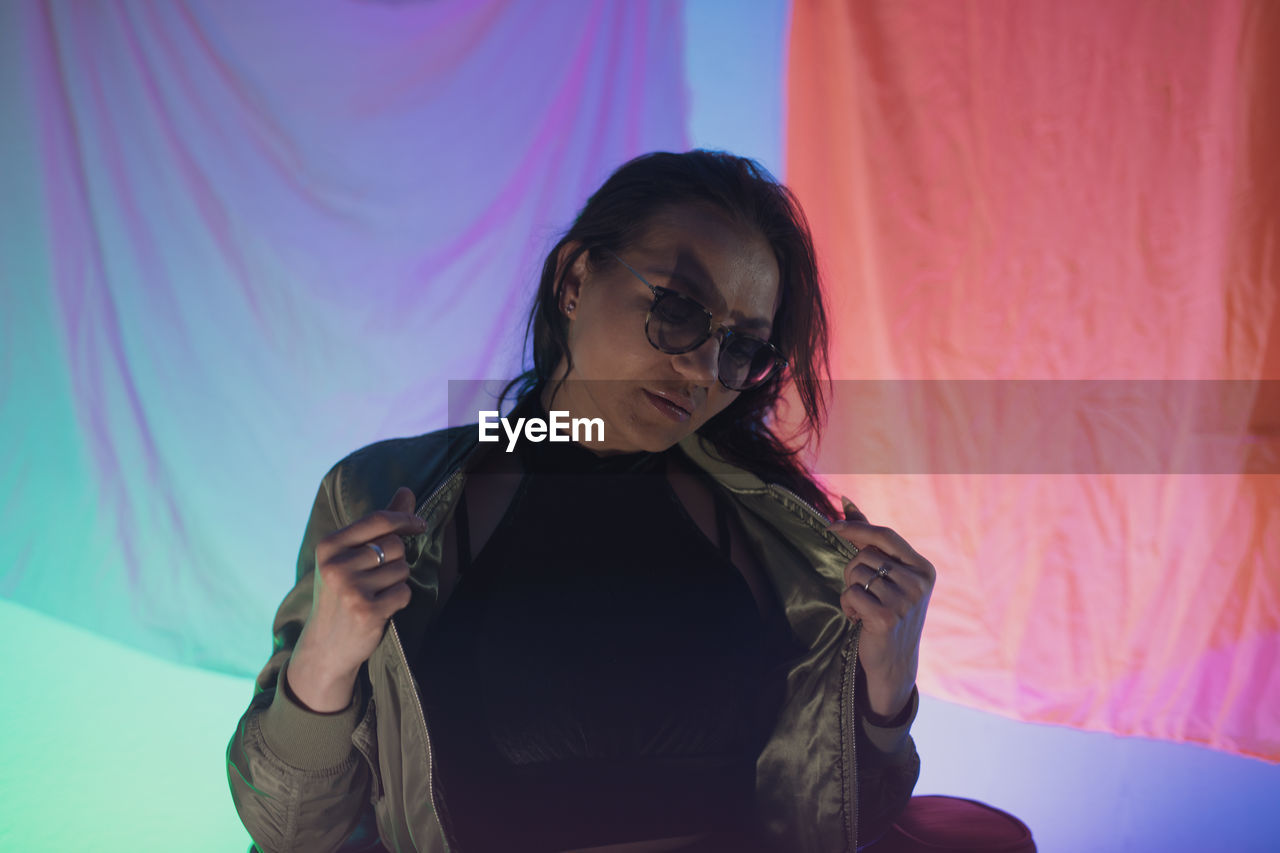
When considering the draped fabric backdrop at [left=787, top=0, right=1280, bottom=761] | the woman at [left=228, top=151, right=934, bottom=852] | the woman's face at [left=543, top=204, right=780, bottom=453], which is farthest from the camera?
the draped fabric backdrop at [left=787, top=0, right=1280, bottom=761]

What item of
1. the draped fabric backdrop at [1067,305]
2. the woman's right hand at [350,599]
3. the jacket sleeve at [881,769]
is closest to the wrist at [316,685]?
the woman's right hand at [350,599]

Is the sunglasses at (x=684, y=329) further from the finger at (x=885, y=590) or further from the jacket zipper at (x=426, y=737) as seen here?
the jacket zipper at (x=426, y=737)

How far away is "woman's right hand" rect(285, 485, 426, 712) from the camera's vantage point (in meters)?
0.77

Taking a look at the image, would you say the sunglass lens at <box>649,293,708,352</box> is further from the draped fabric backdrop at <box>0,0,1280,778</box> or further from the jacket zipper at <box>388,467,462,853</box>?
the draped fabric backdrop at <box>0,0,1280,778</box>

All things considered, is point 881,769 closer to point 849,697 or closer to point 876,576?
point 849,697

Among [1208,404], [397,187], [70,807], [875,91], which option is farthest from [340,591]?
[1208,404]

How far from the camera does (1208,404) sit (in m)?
1.72

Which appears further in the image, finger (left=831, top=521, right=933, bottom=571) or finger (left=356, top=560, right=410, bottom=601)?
finger (left=831, top=521, right=933, bottom=571)

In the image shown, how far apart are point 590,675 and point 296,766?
36 centimetres

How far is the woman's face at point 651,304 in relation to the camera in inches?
38.9

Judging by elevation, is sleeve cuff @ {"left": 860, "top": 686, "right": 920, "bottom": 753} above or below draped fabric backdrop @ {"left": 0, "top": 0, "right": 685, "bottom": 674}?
below

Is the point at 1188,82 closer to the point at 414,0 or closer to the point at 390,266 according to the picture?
the point at 414,0

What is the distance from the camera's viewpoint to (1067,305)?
1697 mm

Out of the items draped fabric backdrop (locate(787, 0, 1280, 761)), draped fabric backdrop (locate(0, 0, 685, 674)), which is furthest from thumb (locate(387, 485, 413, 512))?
draped fabric backdrop (locate(787, 0, 1280, 761))
